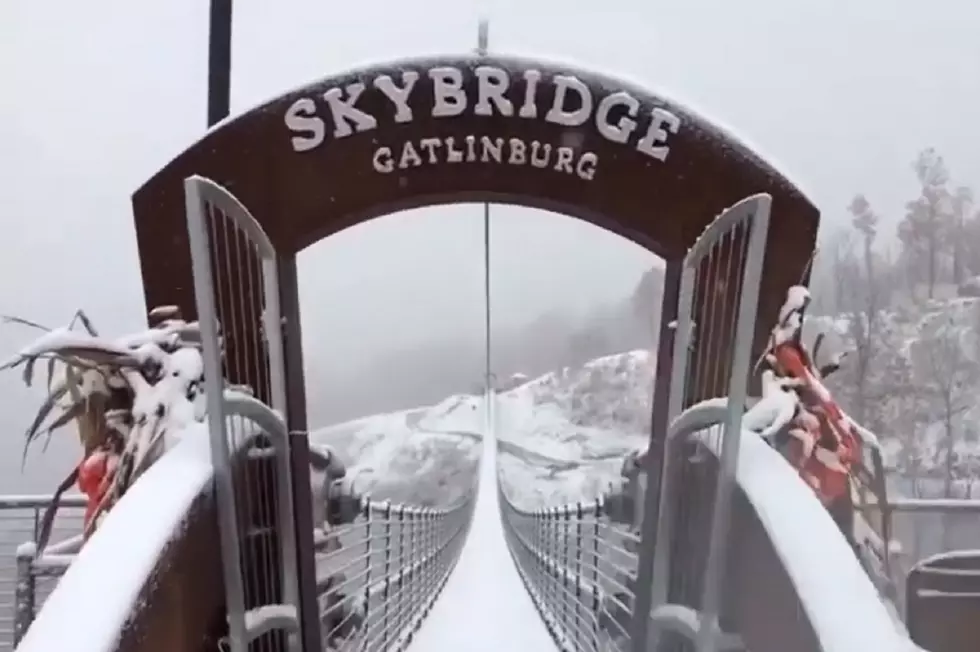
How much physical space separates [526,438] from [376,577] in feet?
3.85

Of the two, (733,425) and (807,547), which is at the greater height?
(733,425)

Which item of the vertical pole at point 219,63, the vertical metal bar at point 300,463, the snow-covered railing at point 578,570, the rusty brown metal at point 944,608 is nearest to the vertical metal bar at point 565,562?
the snow-covered railing at point 578,570

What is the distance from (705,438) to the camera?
5.98 ft

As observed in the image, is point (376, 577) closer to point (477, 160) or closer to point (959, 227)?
point (477, 160)

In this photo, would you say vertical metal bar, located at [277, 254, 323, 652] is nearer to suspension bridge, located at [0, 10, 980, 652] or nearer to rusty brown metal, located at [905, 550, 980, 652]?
suspension bridge, located at [0, 10, 980, 652]

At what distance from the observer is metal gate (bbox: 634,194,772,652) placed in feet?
5.08

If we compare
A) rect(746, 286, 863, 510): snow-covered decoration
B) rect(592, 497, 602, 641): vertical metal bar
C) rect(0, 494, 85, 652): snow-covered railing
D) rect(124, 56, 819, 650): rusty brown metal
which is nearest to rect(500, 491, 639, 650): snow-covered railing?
rect(592, 497, 602, 641): vertical metal bar

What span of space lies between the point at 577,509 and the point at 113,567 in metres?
1.85

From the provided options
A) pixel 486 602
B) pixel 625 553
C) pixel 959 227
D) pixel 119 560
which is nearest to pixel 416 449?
pixel 486 602

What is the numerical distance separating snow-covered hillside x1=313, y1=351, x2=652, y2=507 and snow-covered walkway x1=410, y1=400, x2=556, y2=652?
0.16m

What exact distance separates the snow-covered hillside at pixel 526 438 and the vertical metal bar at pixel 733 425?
121 centimetres

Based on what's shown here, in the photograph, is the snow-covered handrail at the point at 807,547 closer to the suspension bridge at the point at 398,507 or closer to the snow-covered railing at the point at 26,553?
the suspension bridge at the point at 398,507

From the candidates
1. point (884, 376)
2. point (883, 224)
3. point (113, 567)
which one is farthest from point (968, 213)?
point (113, 567)

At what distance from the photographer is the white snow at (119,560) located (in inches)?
47.0
